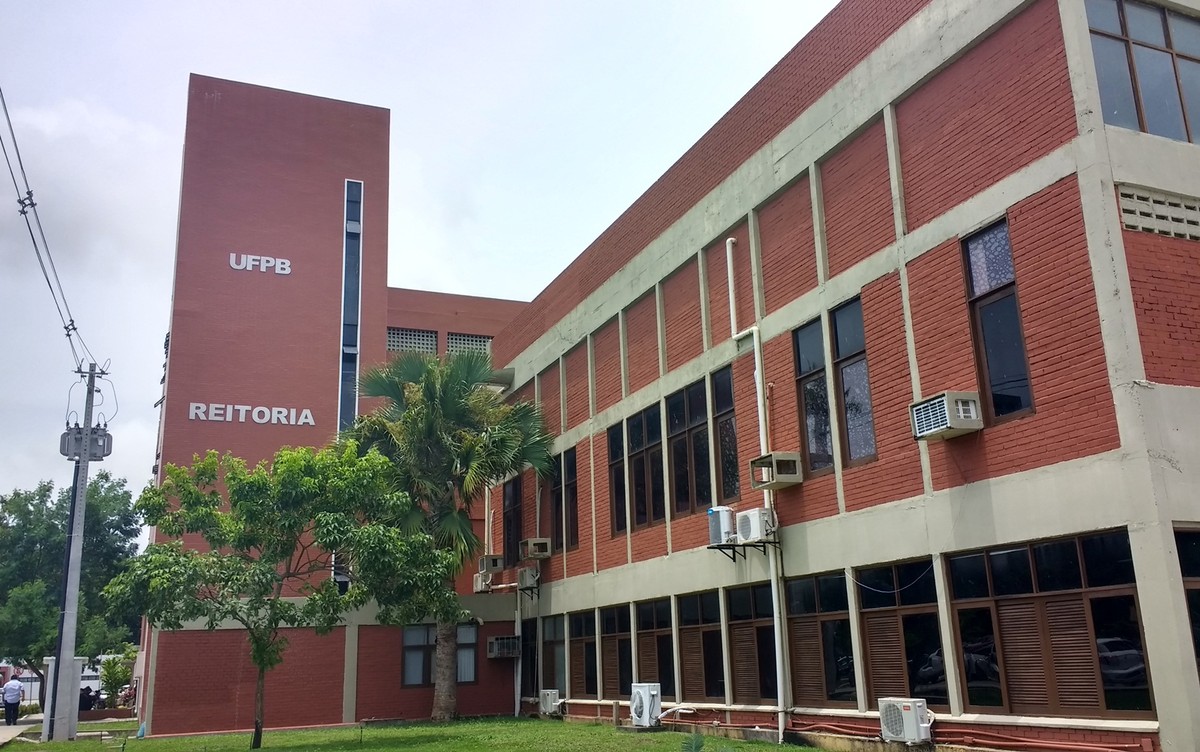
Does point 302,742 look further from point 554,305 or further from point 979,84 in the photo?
point 979,84

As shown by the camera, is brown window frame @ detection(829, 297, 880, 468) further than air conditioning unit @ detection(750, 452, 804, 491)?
No

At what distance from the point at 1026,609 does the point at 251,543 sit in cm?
1363

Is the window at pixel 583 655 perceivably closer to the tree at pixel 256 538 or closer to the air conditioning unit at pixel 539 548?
the air conditioning unit at pixel 539 548

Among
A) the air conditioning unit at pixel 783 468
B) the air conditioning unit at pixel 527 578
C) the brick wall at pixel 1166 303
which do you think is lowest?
the air conditioning unit at pixel 527 578

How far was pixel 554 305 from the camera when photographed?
26.6 metres

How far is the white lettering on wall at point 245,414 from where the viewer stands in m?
28.8

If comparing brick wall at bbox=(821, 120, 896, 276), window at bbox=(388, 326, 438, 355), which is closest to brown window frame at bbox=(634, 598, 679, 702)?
brick wall at bbox=(821, 120, 896, 276)

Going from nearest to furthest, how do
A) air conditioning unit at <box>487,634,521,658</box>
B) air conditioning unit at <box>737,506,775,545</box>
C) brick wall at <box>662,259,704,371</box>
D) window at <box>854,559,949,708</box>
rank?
1. window at <box>854,559,949,708</box>
2. air conditioning unit at <box>737,506,775,545</box>
3. brick wall at <box>662,259,704,371</box>
4. air conditioning unit at <box>487,634,521,658</box>

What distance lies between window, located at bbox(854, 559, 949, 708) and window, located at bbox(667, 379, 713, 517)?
478 centimetres

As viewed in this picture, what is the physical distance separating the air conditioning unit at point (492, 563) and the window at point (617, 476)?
6.54 meters

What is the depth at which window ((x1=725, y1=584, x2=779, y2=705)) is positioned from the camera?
1620 cm

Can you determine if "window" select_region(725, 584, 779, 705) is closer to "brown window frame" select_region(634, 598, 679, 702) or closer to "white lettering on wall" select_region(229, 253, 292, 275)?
"brown window frame" select_region(634, 598, 679, 702)

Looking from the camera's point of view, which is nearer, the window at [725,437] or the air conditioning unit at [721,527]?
the air conditioning unit at [721,527]

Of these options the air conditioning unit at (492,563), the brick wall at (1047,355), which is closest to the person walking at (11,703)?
the air conditioning unit at (492,563)
